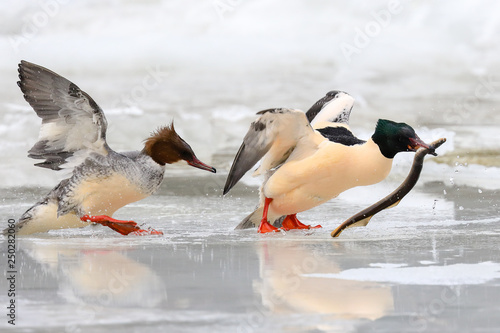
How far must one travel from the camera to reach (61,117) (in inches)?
299

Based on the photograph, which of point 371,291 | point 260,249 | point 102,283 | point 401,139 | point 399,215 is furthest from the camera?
point 399,215

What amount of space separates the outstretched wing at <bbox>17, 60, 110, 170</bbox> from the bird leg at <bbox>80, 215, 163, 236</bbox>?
56 centimetres

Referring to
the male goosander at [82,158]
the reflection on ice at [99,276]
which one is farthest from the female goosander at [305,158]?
the reflection on ice at [99,276]

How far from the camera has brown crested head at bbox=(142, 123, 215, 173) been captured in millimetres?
7852

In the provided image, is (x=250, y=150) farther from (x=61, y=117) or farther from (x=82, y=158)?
(x=61, y=117)

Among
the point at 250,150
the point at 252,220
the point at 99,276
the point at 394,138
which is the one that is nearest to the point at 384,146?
the point at 394,138

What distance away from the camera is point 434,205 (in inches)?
390

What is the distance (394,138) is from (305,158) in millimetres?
841

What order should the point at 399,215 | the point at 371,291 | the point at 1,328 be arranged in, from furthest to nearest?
the point at 399,215 → the point at 371,291 → the point at 1,328

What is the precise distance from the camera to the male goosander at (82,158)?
7.53 metres

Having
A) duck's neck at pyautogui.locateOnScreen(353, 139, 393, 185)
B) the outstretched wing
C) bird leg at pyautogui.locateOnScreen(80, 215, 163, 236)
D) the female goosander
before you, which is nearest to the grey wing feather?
the female goosander

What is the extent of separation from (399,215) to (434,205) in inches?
28.7

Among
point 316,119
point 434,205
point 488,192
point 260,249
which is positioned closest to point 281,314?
point 260,249

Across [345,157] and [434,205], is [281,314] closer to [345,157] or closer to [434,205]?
[345,157]
